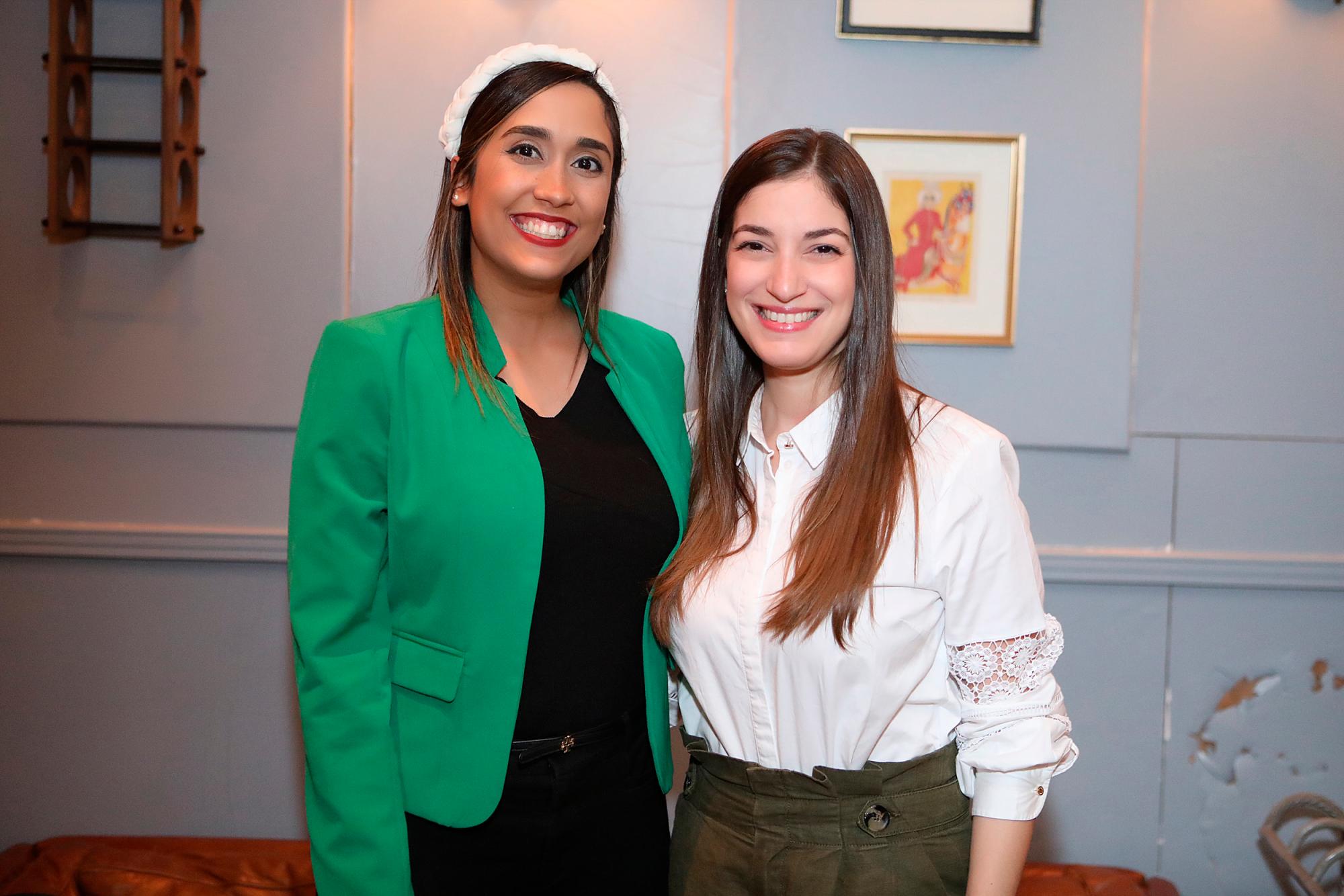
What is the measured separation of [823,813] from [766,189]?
2.91ft

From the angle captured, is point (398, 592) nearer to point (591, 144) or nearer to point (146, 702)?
point (591, 144)

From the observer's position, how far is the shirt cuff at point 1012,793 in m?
1.36

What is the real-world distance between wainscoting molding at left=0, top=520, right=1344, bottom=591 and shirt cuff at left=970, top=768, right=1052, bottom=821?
113 centimetres

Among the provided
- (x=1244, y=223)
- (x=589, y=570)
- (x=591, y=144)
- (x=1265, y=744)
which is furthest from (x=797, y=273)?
(x=1265, y=744)

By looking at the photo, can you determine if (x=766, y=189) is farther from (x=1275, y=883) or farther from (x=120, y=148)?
(x=1275, y=883)

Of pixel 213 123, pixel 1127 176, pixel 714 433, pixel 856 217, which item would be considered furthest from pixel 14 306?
pixel 1127 176

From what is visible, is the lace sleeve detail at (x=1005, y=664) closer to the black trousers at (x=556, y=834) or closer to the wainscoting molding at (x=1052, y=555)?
the black trousers at (x=556, y=834)

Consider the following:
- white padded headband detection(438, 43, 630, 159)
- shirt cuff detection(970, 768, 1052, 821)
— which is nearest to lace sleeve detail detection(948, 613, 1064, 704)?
shirt cuff detection(970, 768, 1052, 821)

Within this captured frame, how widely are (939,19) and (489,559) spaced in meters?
1.73

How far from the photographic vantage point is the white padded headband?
5.06 feet

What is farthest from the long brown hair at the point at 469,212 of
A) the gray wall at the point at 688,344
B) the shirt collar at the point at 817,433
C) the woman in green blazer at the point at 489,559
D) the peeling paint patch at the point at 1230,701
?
the peeling paint patch at the point at 1230,701

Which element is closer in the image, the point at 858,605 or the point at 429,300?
the point at 858,605

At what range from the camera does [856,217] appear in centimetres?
146

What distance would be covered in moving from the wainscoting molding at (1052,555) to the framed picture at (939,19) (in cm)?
122
